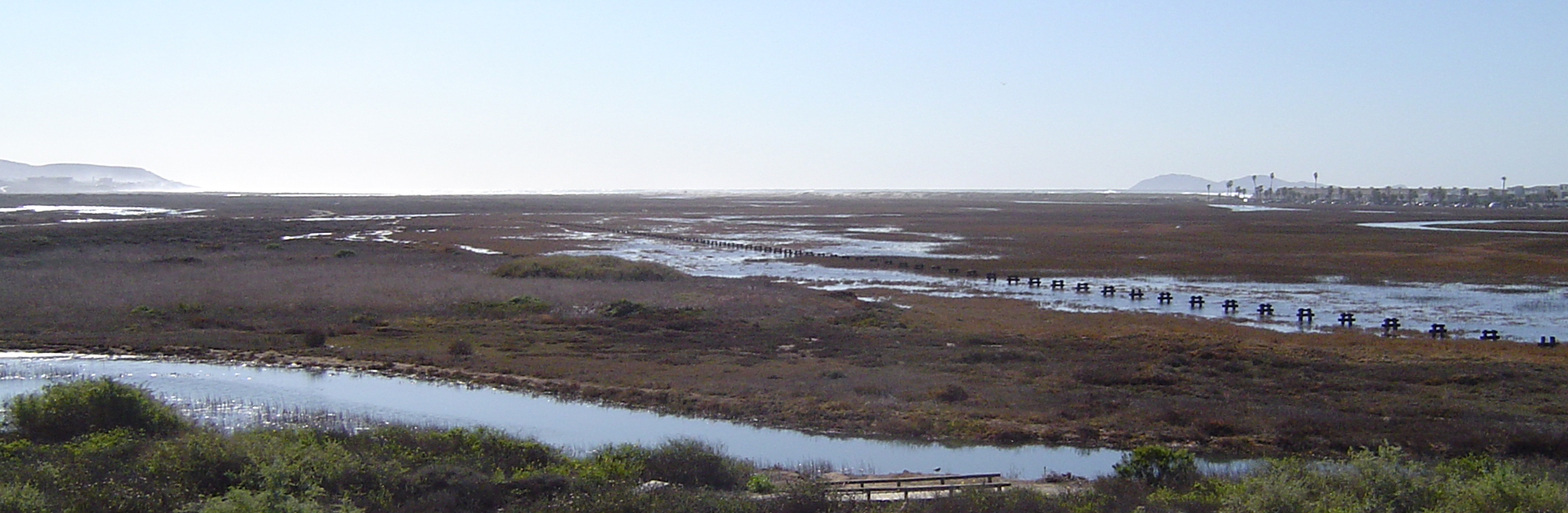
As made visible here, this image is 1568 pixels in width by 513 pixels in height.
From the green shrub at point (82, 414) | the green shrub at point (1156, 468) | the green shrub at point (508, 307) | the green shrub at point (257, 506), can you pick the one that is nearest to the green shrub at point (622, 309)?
the green shrub at point (508, 307)

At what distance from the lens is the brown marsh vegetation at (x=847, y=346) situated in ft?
63.6

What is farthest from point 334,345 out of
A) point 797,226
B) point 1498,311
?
point 797,226

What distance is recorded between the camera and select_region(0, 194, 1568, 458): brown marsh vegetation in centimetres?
1938

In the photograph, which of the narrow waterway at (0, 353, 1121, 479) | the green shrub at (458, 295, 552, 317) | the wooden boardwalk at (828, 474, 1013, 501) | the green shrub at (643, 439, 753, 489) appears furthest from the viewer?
the green shrub at (458, 295, 552, 317)

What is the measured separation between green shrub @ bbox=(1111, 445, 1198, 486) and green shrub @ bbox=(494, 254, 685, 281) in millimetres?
31735

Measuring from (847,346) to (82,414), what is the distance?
16.9 meters

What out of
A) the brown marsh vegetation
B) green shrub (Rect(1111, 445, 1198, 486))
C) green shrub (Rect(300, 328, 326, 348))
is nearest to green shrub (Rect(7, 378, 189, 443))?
the brown marsh vegetation

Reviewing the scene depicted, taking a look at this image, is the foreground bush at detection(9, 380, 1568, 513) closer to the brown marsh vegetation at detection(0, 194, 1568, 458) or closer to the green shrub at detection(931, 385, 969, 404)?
the brown marsh vegetation at detection(0, 194, 1568, 458)

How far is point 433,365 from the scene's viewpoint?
25531mm

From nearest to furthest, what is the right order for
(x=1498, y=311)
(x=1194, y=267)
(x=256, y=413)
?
(x=256, y=413) → (x=1498, y=311) → (x=1194, y=267)

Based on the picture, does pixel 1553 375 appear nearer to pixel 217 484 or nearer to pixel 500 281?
pixel 217 484

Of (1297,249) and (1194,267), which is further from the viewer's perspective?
(1297,249)

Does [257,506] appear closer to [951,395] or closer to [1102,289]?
[951,395]

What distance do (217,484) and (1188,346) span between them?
884 inches
